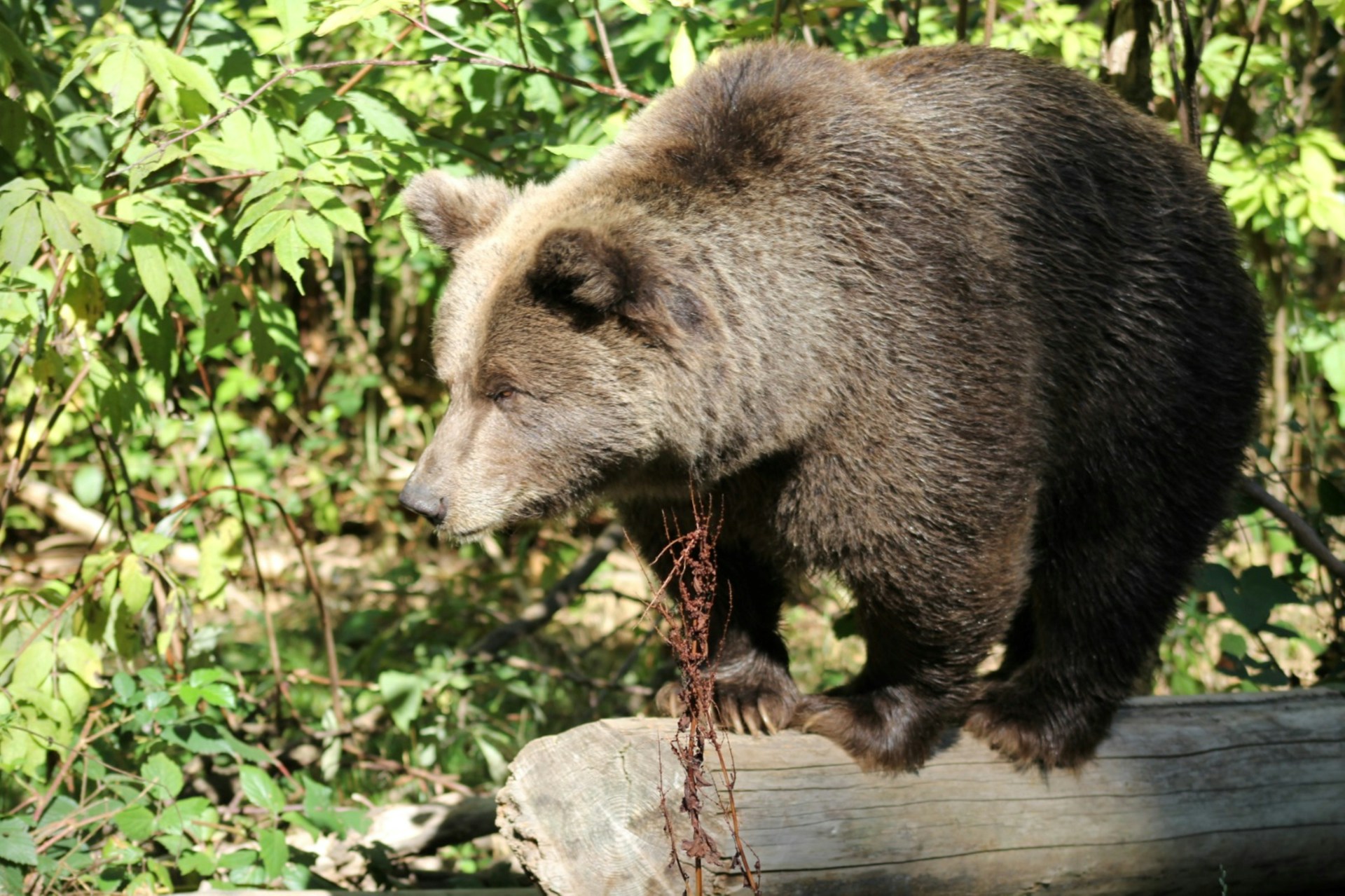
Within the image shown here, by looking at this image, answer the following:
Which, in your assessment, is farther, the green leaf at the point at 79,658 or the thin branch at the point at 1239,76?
the thin branch at the point at 1239,76

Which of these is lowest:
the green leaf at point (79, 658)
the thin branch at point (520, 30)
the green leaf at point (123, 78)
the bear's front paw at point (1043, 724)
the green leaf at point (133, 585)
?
the bear's front paw at point (1043, 724)

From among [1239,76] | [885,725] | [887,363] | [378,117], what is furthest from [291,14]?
[1239,76]

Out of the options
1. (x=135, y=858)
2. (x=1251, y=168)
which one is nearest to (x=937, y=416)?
(x=1251, y=168)

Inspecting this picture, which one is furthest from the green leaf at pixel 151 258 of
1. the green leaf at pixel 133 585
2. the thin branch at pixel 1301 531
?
the thin branch at pixel 1301 531

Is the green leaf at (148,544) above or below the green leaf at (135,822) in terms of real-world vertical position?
above

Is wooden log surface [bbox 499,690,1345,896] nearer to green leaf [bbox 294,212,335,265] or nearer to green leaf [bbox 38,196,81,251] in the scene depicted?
green leaf [bbox 294,212,335,265]

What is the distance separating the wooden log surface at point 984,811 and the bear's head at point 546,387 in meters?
0.70

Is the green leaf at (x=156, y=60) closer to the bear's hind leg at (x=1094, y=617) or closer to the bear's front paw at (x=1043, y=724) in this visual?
the bear's hind leg at (x=1094, y=617)

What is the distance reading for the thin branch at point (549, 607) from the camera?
614 centimetres

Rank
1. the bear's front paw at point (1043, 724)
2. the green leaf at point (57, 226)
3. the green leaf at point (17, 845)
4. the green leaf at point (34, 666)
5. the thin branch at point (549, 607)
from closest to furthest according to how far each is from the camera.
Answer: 1. the green leaf at point (57, 226)
2. the green leaf at point (17, 845)
3. the bear's front paw at point (1043, 724)
4. the green leaf at point (34, 666)
5. the thin branch at point (549, 607)

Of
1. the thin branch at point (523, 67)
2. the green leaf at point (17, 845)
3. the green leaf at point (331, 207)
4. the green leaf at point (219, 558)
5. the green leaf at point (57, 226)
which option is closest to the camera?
the green leaf at point (57, 226)

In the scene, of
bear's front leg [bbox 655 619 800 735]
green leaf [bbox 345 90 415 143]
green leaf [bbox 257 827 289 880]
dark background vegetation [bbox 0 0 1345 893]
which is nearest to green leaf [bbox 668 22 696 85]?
dark background vegetation [bbox 0 0 1345 893]

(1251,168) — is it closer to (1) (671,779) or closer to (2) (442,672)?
(1) (671,779)

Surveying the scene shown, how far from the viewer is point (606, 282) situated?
11.1ft
